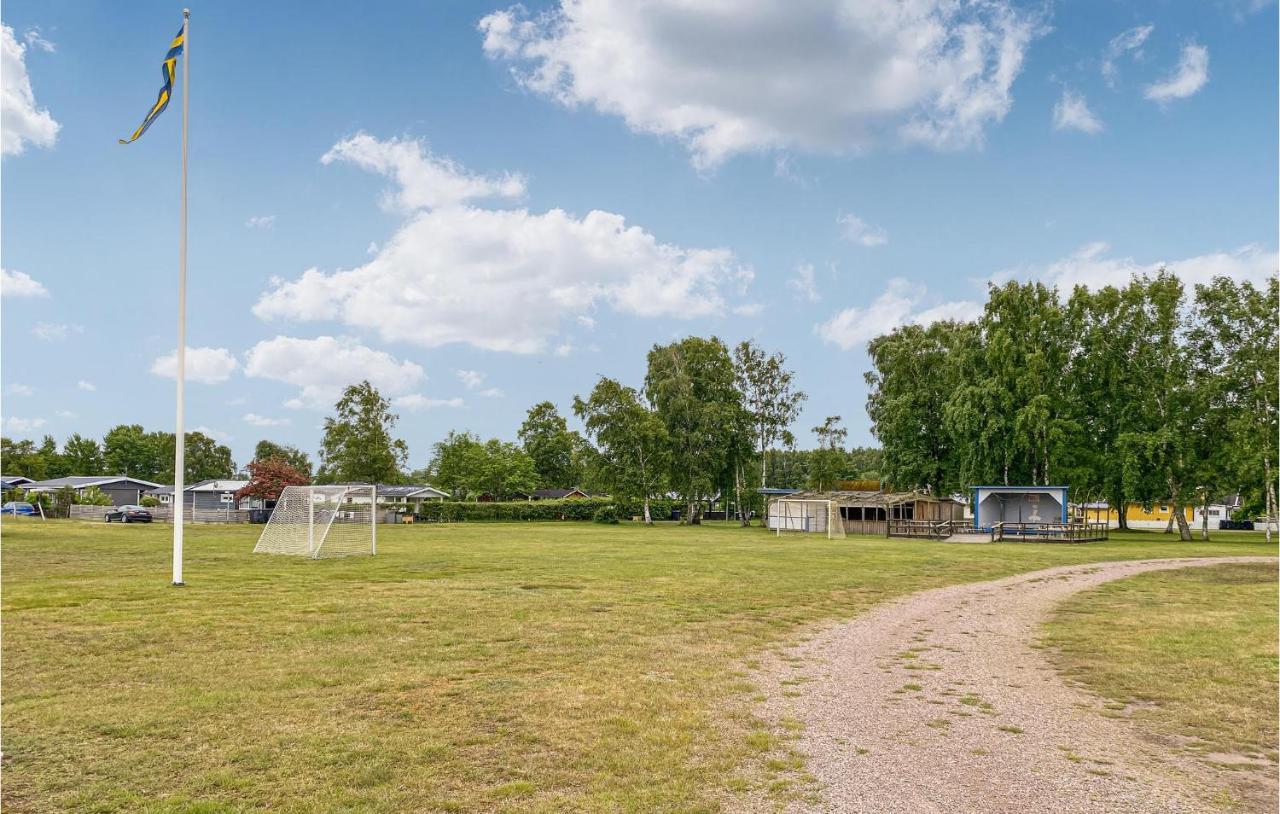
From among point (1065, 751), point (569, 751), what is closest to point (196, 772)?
point (569, 751)

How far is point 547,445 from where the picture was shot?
11325 cm

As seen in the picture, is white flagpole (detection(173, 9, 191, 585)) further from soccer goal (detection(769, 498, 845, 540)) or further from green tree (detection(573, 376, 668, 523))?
green tree (detection(573, 376, 668, 523))

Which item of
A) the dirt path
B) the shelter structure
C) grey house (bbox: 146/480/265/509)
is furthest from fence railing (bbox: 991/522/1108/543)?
grey house (bbox: 146/480/265/509)

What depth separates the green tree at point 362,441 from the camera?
6700 centimetres

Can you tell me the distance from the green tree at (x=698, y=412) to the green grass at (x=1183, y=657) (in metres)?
45.7

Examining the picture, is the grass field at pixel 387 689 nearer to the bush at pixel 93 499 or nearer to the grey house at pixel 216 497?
the bush at pixel 93 499

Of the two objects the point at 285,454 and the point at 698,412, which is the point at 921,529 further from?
the point at 285,454

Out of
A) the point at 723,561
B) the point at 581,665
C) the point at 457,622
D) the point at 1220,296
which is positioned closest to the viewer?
the point at 581,665

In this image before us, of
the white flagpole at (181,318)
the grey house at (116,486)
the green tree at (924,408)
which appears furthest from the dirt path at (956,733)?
the grey house at (116,486)

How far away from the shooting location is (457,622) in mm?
13227

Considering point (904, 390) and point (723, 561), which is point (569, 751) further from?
point (904, 390)

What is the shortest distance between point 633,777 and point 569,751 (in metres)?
0.83

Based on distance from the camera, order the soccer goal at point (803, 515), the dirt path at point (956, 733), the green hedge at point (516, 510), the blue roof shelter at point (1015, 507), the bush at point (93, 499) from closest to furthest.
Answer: the dirt path at point (956, 733), the blue roof shelter at point (1015, 507), the soccer goal at point (803, 515), the bush at point (93, 499), the green hedge at point (516, 510)

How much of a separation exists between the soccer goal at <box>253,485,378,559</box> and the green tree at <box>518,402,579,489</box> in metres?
81.6
